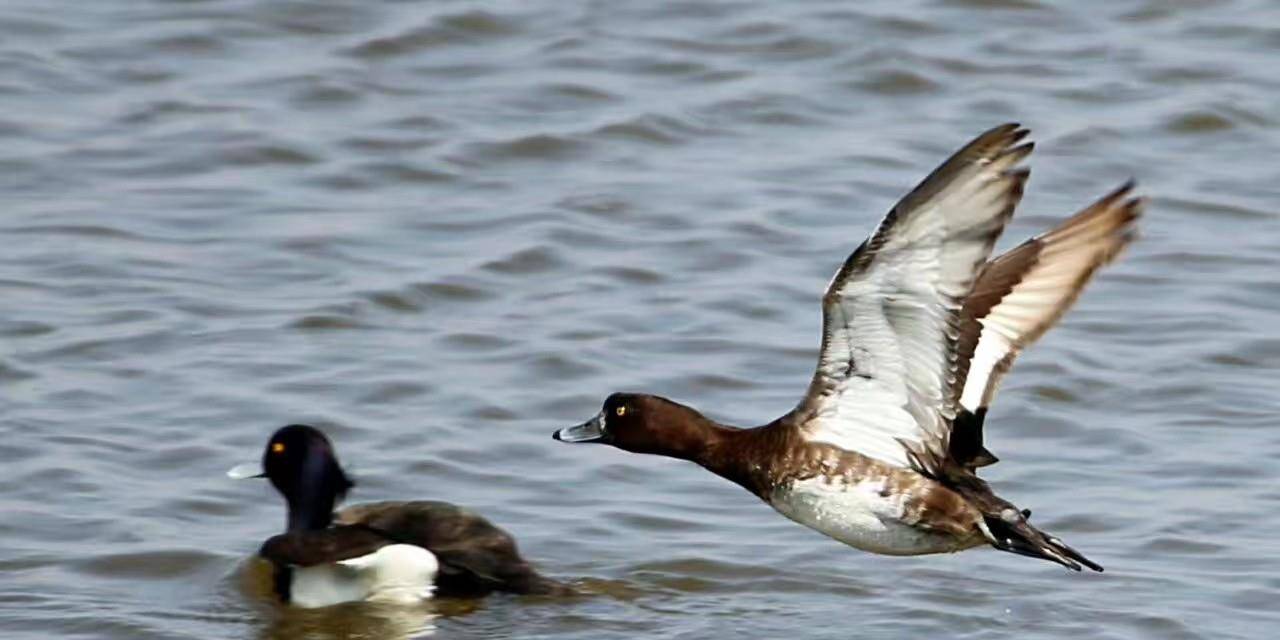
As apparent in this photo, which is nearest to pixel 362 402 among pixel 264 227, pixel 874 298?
pixel 264 227

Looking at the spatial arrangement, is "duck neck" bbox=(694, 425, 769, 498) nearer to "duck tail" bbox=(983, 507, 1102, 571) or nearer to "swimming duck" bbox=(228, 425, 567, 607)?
"duck tail" bbox=(983, 507, 1102, 571)

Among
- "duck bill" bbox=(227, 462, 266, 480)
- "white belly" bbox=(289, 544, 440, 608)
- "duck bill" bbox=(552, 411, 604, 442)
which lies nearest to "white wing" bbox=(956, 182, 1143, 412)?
"duck bill" bbox=(552, 411, 604, 442)

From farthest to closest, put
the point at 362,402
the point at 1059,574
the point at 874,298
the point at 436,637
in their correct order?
the point at 362,402
the point at 1059,574
the point at 436,637
the point at 874,298

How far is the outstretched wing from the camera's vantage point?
17.9ft

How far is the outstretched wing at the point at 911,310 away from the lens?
5.46 m

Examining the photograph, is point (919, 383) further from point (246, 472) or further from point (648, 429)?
point (246, 472)

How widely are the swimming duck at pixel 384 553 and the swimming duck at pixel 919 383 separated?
1.72ft

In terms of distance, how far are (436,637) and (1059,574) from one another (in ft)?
6.66

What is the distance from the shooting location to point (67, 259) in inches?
377

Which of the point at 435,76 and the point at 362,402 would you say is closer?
the point at 362,402

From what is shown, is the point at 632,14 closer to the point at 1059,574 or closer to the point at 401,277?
the point at 401,277

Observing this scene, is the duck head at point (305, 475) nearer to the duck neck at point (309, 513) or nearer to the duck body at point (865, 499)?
the duck neck at point (309, 513)

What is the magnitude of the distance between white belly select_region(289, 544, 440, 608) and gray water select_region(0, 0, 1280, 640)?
0.06 m

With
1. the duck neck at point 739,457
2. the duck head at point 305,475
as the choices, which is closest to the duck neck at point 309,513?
the duck head at point 305,475
